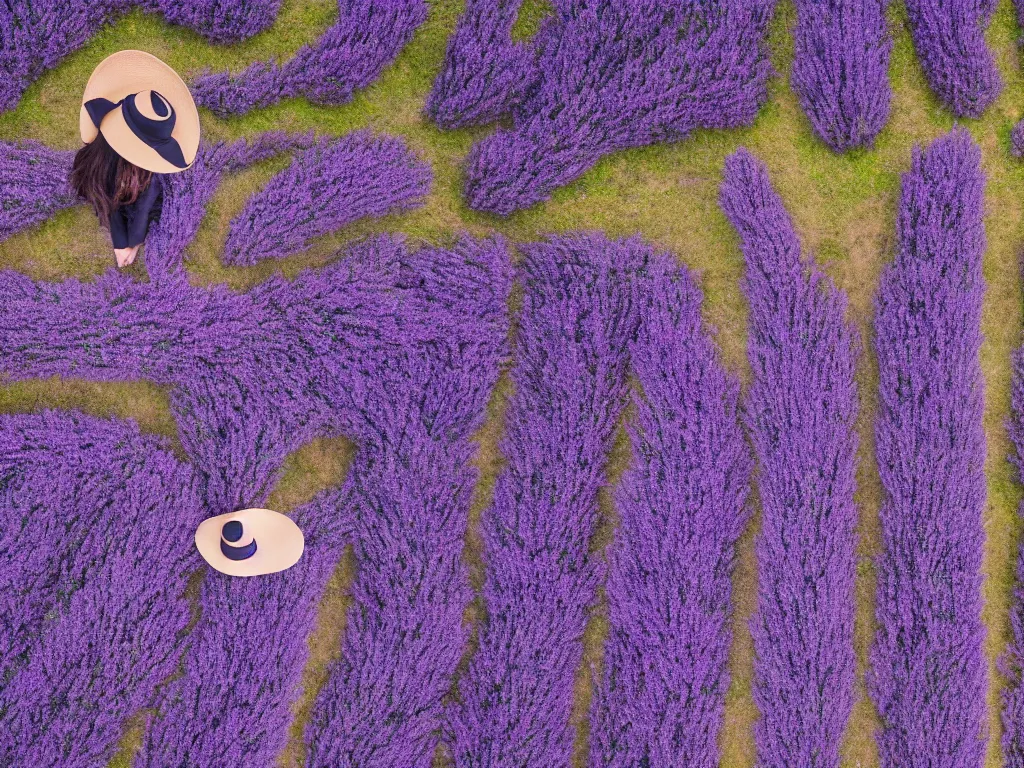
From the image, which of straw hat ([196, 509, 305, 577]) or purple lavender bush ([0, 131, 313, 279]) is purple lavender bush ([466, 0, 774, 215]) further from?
straw hat ([196, 509, 305, 577])

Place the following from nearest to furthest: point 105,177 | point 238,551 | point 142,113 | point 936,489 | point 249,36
A: point 142,113
point 105,177
point 238,551
point 936,489
point 249,36

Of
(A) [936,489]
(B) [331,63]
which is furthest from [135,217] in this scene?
(A) [936,489]

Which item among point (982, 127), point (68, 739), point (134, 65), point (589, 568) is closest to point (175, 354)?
point (134, 65)

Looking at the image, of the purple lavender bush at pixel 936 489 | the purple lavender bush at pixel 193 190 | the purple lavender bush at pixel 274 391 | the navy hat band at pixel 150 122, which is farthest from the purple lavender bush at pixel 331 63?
the purple lavender bush at pixel 936 489

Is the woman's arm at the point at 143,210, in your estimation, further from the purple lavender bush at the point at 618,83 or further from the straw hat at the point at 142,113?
the purple lavender bush at the point at 618,83

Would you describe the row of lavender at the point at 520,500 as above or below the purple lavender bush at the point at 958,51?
below

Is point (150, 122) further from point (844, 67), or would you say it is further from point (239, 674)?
point (844, 67)
